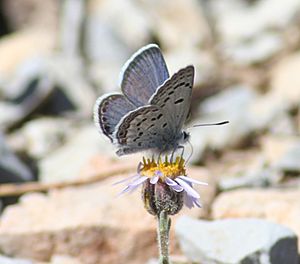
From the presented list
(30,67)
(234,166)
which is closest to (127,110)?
(234,166)

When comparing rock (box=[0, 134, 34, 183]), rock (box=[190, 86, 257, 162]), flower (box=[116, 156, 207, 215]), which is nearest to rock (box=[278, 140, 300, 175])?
rock (box=[190, 86, 257, 162])

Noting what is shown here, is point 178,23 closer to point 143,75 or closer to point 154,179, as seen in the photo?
point 143,75

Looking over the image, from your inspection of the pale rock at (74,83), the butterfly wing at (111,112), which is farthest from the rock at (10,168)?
the butterfly wing at (111,112)

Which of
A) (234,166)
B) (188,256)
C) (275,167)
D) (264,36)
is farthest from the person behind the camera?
(264,36)

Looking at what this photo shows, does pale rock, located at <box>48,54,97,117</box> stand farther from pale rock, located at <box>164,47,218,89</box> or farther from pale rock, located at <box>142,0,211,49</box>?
pale rock, located at <box>142,0,211,49</box>

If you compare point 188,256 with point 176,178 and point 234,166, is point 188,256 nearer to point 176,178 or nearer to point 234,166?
point 176,178

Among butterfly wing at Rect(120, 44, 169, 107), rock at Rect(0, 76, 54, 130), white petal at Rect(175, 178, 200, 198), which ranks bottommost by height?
white petal at Rect(175, 178, 200, 198)

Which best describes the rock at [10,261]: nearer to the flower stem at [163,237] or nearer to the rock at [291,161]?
the flower stem at [163,237]

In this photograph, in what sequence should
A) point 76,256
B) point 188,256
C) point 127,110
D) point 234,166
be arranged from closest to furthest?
point 127,110
point 188,256
point 76,256
point 234,166
